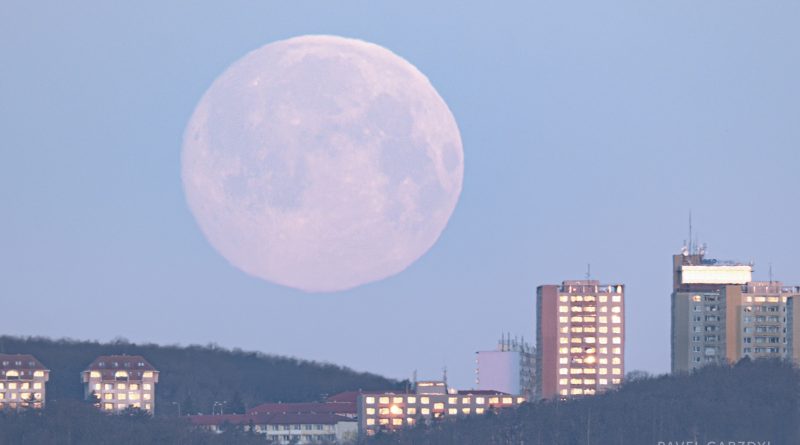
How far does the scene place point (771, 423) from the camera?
195 m

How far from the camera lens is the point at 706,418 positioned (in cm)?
19750

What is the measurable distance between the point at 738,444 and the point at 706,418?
9.45 m

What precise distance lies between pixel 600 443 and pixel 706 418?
370 inches

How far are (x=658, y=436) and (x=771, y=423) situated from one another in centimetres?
964

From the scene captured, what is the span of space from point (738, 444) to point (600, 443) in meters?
14.0

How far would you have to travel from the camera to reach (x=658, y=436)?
642 feet

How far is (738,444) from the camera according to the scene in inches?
7411

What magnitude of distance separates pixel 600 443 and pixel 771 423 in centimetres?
1468

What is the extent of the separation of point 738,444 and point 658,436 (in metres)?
9.35

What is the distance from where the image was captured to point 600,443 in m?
198

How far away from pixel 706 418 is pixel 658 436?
16.2ft
